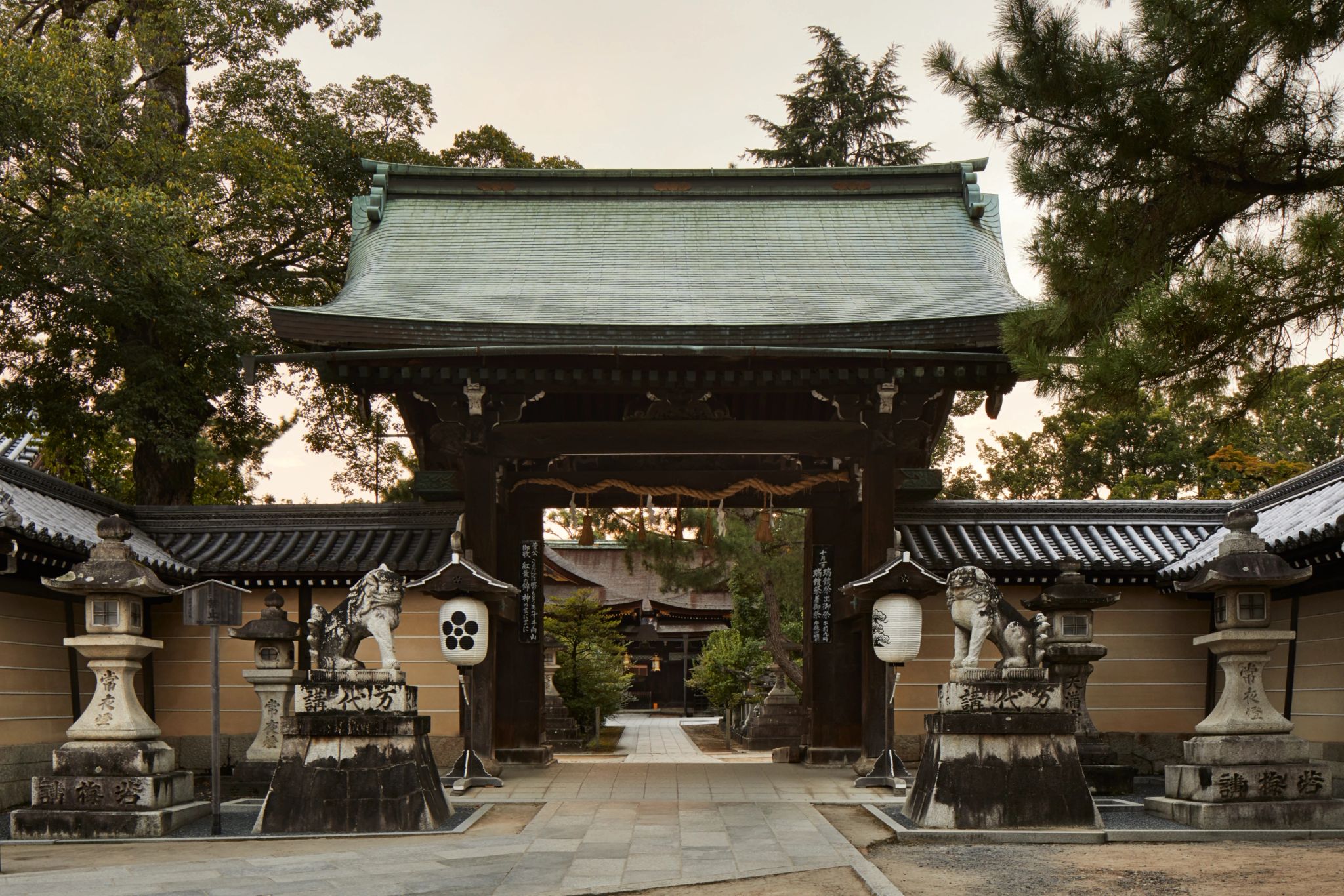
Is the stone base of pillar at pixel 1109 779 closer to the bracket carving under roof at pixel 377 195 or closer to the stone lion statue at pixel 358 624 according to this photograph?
the stone lion statue at pixel 358 624

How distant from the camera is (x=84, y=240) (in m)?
15.1

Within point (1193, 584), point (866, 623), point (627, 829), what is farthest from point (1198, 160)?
point (866, 623)

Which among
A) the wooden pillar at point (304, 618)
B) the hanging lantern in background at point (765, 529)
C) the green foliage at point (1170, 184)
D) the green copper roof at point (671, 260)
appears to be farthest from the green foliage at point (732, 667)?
the green foliage at point (1170, 184)

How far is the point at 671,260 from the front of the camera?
1511cm

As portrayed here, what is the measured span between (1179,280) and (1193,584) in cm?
554

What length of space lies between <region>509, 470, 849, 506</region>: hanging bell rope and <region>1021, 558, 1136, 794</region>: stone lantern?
281 centimetres

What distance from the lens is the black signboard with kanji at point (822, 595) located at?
14188 mm

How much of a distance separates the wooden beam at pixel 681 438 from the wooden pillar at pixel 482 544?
29 centimetres

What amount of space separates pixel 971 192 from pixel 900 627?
284 inches

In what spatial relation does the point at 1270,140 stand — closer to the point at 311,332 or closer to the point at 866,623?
the point at 866,623

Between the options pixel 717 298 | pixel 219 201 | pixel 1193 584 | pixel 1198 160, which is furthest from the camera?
pixel 219 201

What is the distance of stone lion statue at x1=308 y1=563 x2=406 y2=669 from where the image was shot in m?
9.66

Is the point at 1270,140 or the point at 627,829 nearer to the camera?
the point at 1270,140

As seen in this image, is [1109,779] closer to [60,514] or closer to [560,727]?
[60,514]
